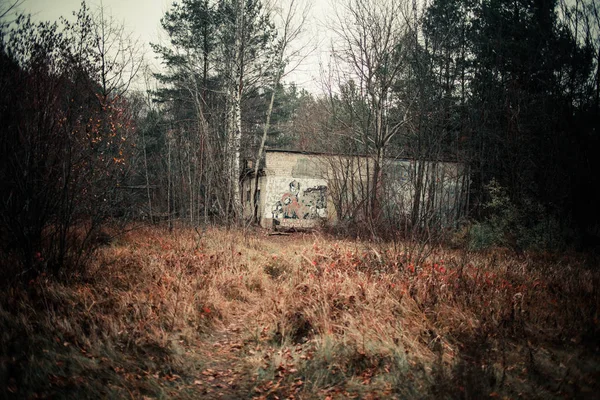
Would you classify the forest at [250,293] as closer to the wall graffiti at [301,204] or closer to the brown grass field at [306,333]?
the brown grass field at [306,333]

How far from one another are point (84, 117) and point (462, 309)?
8.02 metres

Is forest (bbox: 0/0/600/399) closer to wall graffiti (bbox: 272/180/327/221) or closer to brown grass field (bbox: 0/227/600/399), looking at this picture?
brown grass field (bbox: 0/227/600/399)

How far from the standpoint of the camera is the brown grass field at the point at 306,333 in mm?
2995

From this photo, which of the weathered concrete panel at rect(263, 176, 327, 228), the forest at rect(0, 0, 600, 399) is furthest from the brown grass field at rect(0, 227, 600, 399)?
the weathered concrete panel at rect(263, 176, 327, 228)

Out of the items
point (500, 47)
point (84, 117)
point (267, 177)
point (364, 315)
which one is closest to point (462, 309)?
point (364, 315)

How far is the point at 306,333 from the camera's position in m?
4.41

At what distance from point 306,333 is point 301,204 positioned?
1428 cm

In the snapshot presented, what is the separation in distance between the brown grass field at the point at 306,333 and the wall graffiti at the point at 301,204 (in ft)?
40.1

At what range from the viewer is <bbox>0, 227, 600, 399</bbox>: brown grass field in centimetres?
299

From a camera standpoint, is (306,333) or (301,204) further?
(301,204)

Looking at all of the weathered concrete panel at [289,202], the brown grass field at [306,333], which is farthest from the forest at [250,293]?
the weathered concrete panel at [289,202]

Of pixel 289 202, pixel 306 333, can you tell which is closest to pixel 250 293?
pixel 306 333

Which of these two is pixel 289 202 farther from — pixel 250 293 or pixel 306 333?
pixel 306 333

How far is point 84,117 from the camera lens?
7.30 metres
